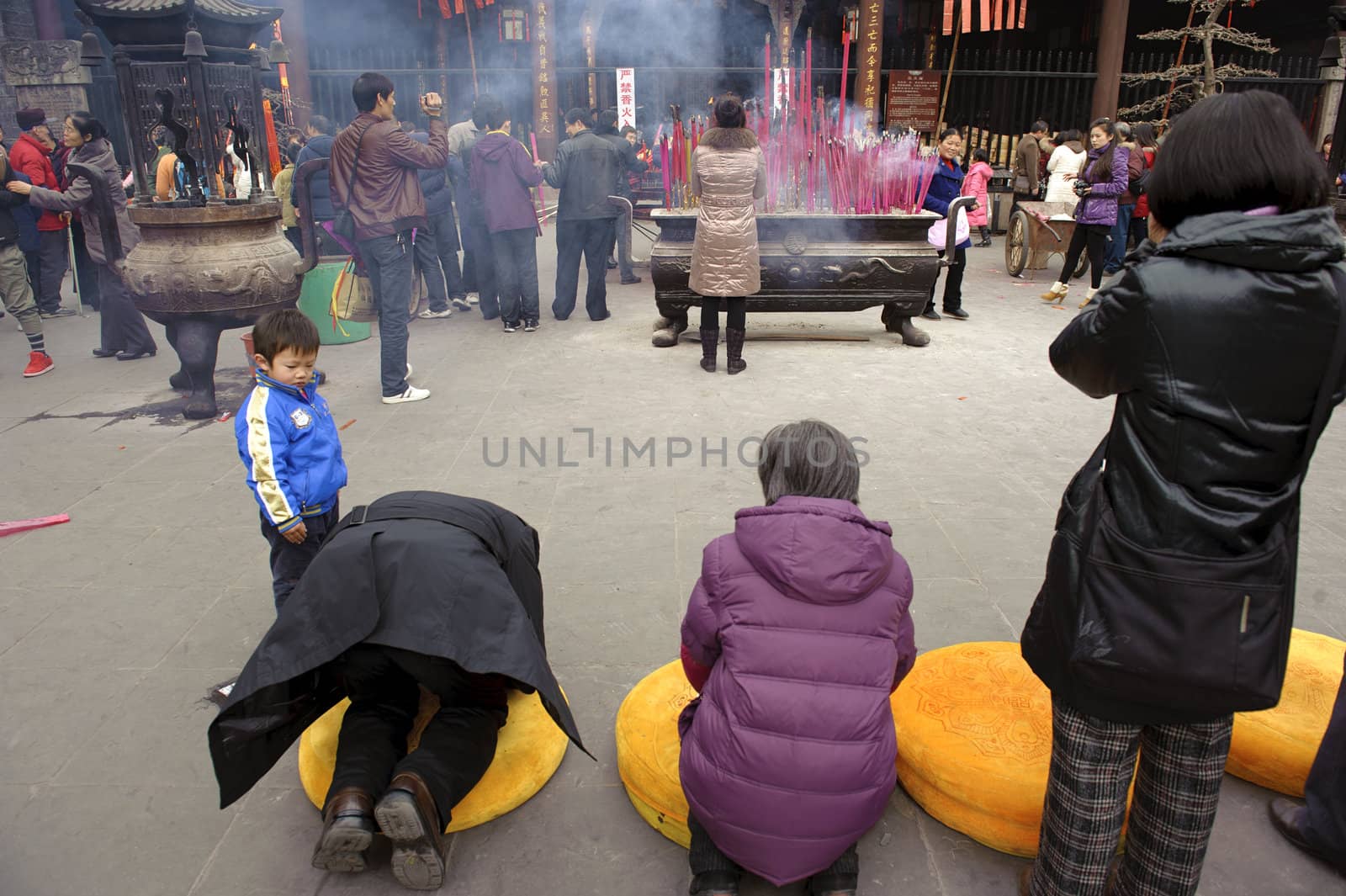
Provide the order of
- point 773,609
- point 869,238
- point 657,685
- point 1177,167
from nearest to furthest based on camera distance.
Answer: point 1177,167
point 773,609
point 657,685
point 869,238

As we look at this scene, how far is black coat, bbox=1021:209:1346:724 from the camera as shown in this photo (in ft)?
4.64

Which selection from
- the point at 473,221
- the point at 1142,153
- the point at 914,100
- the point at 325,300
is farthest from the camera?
the point at 914,100

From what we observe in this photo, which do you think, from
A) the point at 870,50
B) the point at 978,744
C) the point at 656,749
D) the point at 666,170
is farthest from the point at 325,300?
the point at 870,50

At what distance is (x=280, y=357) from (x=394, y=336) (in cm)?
279

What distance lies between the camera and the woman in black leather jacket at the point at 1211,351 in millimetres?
1420

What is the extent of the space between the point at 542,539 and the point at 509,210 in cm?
390

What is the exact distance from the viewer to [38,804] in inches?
86.0

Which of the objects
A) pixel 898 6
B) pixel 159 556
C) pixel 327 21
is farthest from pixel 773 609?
pixel 898 6

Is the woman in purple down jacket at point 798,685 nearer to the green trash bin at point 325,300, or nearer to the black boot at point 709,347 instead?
the black boot at point 709,347

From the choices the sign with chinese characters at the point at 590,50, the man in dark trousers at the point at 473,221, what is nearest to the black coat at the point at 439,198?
the man in dark trousers at the point at 473,221

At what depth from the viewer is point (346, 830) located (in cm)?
183

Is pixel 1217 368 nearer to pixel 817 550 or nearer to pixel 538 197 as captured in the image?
pixel 817 550

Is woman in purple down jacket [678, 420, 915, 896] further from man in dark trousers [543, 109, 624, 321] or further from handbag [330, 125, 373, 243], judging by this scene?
man in dark trousers [543, 109, 624, 321]

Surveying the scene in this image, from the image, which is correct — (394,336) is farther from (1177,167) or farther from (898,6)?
(898,6)
